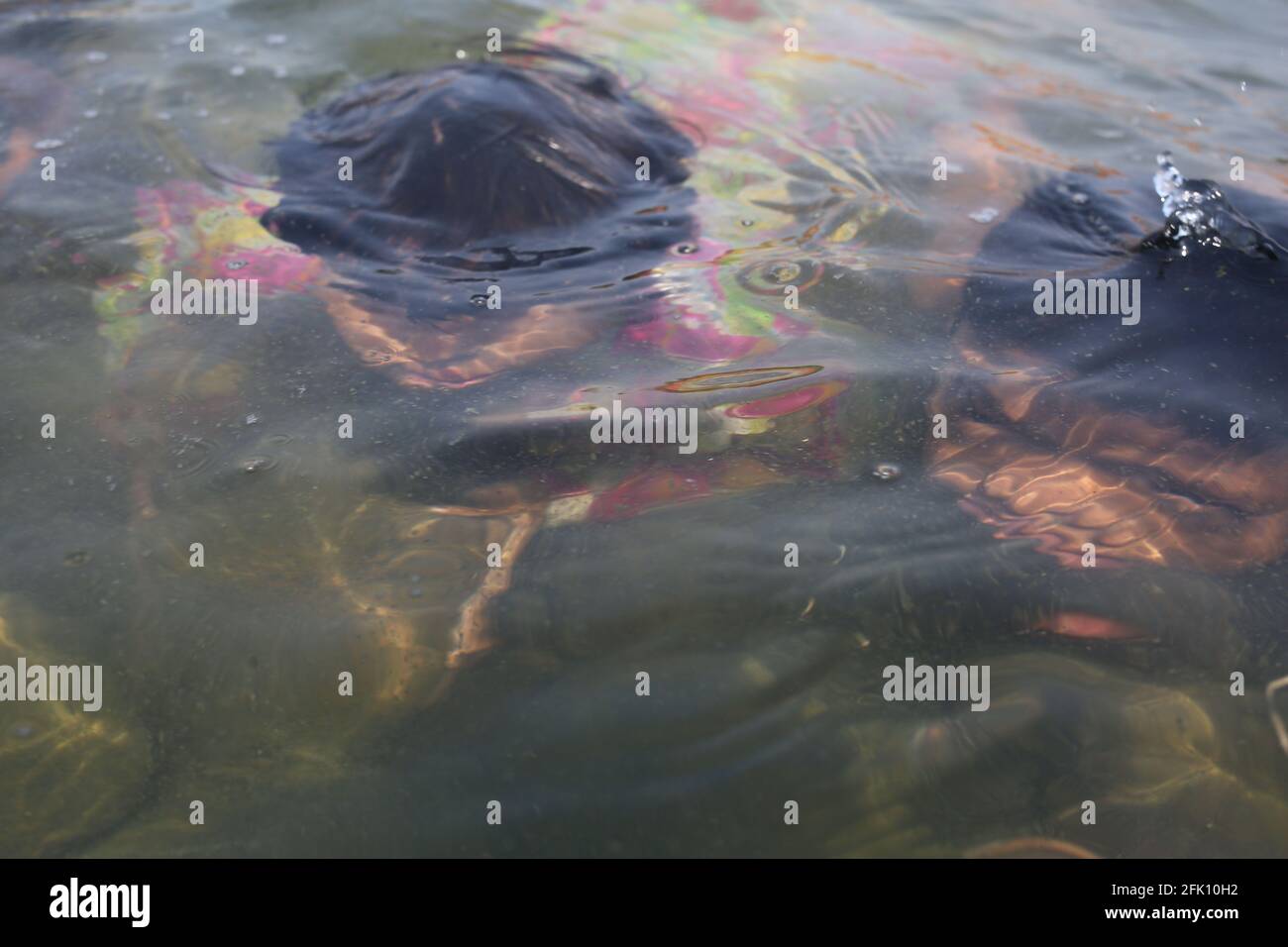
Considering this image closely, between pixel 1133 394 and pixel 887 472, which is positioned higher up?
pixel 1133 394

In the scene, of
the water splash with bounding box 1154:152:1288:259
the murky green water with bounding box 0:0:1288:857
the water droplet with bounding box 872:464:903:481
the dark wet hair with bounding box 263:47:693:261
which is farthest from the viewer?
the dark wet hair with bounding box 263:47:693:261

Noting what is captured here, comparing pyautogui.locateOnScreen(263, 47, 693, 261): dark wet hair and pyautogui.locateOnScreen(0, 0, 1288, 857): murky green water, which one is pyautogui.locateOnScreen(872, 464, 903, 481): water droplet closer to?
pyautogui.locateOnScreen(0, 0, 1288, 857): murky green water

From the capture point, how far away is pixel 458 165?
4016 millimetres

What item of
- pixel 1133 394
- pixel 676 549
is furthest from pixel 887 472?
pixel 1133 394

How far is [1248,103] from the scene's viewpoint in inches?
216

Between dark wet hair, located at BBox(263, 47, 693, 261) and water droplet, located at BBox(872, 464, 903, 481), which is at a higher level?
dark wet hair, located at BBox(263, 47, 693, 261)

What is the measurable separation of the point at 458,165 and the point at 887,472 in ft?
7.01

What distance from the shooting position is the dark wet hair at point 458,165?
12.9 feet

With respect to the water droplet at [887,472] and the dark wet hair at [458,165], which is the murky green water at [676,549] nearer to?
the water droplet at [887,472]

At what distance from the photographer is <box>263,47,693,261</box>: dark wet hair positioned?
3.93 metres

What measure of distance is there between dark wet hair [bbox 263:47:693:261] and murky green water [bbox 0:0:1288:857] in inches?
12.1

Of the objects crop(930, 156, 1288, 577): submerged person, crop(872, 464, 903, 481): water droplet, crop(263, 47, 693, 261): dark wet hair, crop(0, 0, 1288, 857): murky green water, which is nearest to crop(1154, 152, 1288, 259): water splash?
crop(930, 156, 1288, 577): submerged person

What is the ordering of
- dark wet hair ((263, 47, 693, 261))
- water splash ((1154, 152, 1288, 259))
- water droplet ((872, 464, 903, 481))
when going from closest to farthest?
water droplet ((872, 464, 903, 481)) < water splash ((1154, 152, 1288, 259)) < dark wet hair ((263, 47, 693, 261))

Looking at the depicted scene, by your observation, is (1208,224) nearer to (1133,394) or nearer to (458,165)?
(1133,394)
